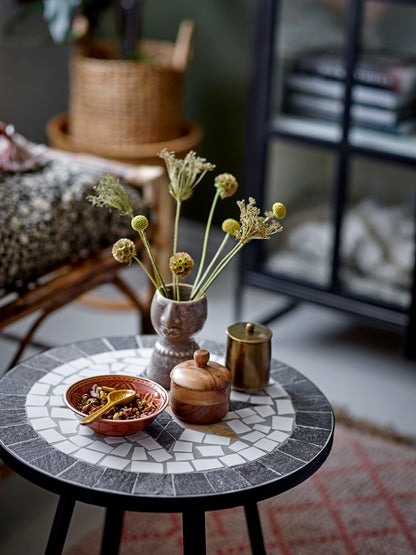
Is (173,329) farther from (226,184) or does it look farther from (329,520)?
(329,520)

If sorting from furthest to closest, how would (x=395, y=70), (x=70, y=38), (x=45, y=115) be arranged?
(x=45, y=115)
(x=70, y=38)
(x=395, y=70)

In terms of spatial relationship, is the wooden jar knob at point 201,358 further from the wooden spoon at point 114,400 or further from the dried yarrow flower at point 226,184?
the dried yarrow flower at point 226,184

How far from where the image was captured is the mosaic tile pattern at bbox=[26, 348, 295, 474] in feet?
3.91

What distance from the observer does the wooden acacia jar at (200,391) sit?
128 cm

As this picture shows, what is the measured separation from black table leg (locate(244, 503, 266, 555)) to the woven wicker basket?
1.46 m

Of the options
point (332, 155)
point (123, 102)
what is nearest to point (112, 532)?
point (332, 155)

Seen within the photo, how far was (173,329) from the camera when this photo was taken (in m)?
1.37

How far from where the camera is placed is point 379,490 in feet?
6.15

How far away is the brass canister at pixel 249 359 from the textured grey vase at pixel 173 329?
7cm

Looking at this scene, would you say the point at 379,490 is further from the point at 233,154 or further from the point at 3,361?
the point at 233,154

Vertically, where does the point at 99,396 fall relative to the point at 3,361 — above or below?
above

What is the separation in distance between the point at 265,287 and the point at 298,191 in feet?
1.06

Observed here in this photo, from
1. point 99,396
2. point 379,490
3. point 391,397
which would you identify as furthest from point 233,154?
point 99,396

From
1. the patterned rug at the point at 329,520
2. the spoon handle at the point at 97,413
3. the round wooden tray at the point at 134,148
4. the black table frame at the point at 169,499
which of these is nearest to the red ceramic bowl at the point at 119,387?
the spoon handle at the point at 97,413
